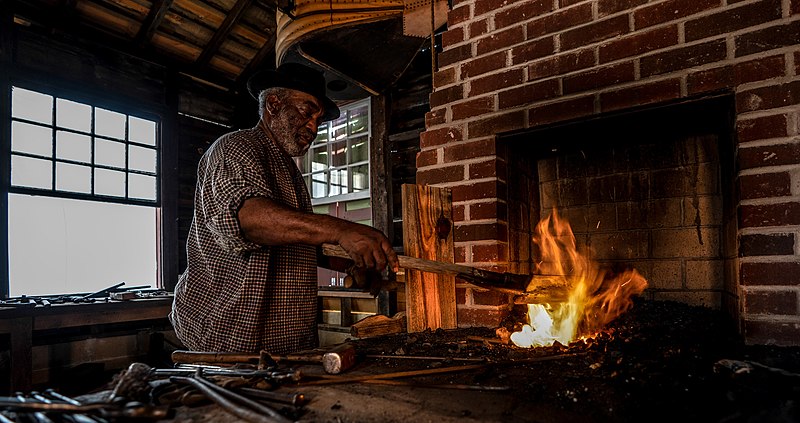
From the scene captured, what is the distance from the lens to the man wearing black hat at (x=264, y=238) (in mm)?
1844

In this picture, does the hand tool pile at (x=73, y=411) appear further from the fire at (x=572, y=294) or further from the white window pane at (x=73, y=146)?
the white window pane at (x=73, y=146)

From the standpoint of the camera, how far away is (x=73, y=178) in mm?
5926

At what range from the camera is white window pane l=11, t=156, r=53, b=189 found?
17.7ft

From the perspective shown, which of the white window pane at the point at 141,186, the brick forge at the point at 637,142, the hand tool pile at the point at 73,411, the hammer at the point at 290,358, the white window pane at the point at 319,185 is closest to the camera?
the hand tool pile at the point at 73,411

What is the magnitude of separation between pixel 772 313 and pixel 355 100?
19.0ft

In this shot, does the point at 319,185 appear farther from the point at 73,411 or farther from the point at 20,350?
the point at 73,411

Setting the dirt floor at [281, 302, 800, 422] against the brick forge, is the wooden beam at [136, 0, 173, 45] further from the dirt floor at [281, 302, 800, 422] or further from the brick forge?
the dirt floor at [281, 302, 800, 422]

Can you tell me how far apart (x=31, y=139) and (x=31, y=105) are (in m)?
0.43

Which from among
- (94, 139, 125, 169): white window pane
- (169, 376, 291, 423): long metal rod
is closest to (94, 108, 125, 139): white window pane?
(94, 139, 125, 169): white window pane

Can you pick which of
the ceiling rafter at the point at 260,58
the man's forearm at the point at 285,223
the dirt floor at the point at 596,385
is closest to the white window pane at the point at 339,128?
the ceiling rafter at the point at 260,58

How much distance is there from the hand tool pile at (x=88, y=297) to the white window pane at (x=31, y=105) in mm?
2238

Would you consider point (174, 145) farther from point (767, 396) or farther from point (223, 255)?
point (767, 396)

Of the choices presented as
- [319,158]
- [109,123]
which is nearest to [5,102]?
[109,123]

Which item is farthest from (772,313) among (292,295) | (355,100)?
(355,100)
